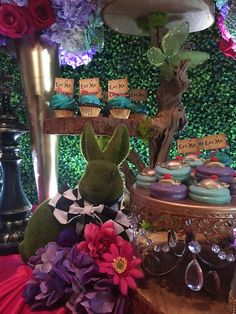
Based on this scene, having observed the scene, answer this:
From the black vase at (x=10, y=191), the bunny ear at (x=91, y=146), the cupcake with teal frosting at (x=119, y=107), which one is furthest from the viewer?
the cupcake with teal frosting at (x=119, y=107)

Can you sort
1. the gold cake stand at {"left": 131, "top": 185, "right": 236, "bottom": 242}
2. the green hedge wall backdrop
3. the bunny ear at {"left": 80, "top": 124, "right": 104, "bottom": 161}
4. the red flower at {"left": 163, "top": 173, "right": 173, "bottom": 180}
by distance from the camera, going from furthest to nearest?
the green hedge wall backdrop → the bunny ear at {"left": 80, "top": 124, "right": 104, "bottom": 161} → the red flower at {"left": 163, "top": 173, "right": 173, "bottom": 180} → the gold cake stand at {"left": 131, "top": 185, "right": 236, "bottom": 242}

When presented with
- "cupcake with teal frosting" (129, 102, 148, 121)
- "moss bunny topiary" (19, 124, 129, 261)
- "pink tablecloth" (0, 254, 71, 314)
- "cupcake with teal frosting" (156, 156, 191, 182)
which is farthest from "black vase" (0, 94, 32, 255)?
"cupcake with teal frosting" (156, 156, 191, 182)

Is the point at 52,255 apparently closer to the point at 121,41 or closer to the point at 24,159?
the point at 24,159

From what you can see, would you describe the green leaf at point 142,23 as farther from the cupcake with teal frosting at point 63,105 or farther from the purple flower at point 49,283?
the purple flower at point 49,283

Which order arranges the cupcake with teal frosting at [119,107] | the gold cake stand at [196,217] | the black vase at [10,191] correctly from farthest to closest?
the cupcake with teal frosting at [119,107] < the black vase at [10,191] < the gold cake stand at [196,217]

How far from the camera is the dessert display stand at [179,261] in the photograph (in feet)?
2.08

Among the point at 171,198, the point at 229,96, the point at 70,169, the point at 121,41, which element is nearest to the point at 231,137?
the point at 229,96

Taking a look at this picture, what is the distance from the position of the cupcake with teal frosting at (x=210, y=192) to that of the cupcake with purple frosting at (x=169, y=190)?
22 mm

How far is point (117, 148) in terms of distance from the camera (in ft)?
2.74

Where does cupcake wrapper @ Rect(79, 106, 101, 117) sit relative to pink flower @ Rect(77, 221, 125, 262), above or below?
above

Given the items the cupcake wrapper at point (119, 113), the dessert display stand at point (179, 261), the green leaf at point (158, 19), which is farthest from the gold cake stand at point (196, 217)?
the green leaf at point (158, 19)

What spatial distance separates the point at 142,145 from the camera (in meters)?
1.51

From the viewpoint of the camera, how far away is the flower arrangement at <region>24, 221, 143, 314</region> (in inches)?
27.6

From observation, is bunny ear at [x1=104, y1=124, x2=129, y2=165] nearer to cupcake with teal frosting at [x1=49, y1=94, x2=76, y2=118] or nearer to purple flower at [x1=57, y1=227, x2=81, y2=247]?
purple flower at [x1=57, y1=227, x2=81, y2=247]
